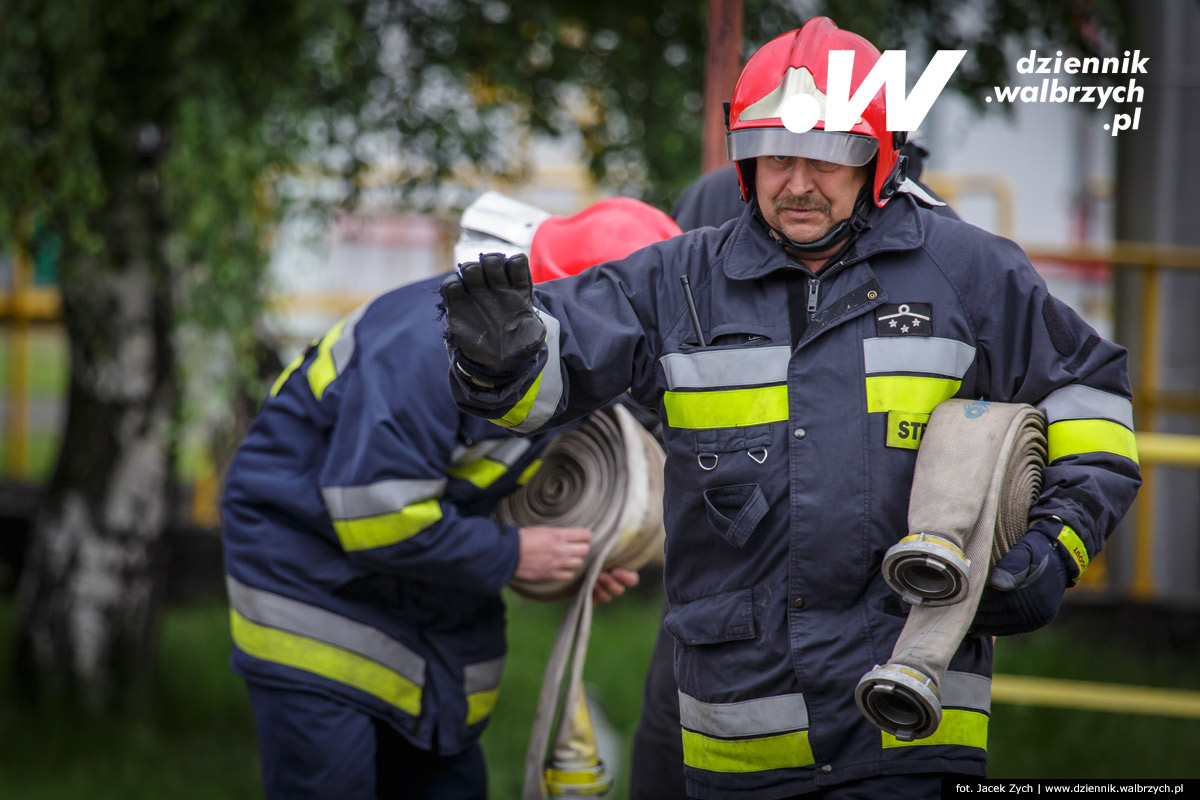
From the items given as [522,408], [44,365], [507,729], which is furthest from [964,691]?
[44,365]

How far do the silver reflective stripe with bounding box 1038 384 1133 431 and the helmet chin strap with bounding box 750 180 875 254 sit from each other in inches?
17.1

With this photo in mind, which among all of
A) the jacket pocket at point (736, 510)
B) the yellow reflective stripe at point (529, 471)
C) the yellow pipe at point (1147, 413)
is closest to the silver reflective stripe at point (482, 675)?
the yellow reflective stripe at point (529, 471)

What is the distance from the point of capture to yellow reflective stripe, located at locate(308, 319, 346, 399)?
2.90 m

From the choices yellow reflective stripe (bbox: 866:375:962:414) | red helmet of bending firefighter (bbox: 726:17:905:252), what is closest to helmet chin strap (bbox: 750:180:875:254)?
red helmet of bending firefighter (bbox: 726:17:905:252)

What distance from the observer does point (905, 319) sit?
2.10m

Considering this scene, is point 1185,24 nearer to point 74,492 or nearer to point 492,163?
point 492,163

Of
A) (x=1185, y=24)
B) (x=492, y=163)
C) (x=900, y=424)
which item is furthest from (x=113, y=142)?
(x=1185, y=24)

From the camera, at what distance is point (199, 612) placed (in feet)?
20.8

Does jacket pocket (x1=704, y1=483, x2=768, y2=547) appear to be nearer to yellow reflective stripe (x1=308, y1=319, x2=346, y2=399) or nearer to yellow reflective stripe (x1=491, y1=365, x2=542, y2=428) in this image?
yellow reflective stripe (x1=491, y1=365, x2=542, y2=428)

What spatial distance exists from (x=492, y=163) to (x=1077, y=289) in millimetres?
9494

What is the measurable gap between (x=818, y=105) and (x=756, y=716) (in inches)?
40.3

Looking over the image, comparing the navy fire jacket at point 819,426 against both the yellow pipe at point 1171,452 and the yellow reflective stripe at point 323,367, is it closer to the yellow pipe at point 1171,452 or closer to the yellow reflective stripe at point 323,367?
the yellow reflective stripe at point 323,367

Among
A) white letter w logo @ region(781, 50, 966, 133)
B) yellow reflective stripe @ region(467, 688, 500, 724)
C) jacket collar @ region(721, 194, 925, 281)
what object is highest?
white letter w logo @ region(781, 50, 966, 133)

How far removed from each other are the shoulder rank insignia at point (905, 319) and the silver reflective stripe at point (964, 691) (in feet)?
1.92
